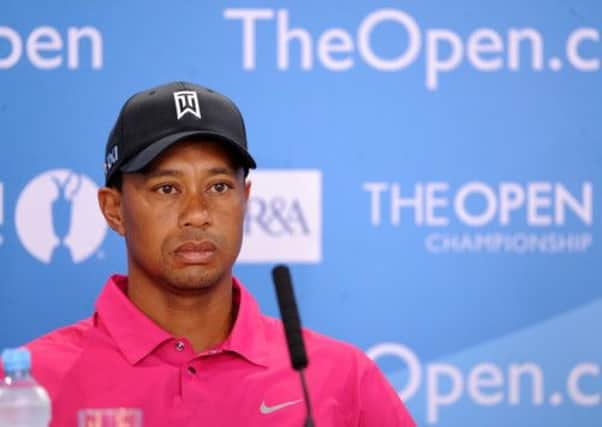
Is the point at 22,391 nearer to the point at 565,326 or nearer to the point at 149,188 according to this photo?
the point at 149,188

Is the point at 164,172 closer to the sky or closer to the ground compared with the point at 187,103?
closer to the ground

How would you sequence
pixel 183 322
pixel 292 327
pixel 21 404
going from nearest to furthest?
pixel 292 327 → pixel 21 404 → pixel 183 322

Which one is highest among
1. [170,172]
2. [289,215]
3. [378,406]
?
[170,172]

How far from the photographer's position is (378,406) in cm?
227

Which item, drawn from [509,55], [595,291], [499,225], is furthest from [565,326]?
[509,55]

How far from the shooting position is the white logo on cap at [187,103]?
215 cm

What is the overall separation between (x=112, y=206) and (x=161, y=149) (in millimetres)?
250

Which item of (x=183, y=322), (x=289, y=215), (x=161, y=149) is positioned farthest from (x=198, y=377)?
(x=289, y=215)

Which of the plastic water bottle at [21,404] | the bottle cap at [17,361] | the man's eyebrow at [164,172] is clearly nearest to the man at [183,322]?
the man's eyebrow at [164,172]

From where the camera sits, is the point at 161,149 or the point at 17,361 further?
the point at 161,149

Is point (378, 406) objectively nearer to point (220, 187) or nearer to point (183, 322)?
point (183, 322)

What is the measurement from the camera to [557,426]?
9.48 feet

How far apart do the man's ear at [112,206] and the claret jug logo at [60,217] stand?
55 cm

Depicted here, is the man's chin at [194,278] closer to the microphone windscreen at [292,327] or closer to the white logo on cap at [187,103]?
the white logo on cap at [187,103]
